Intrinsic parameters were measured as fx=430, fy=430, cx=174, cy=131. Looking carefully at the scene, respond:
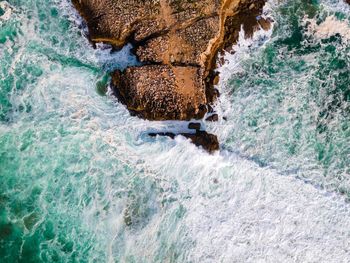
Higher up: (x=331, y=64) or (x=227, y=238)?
(x=331, y=64)

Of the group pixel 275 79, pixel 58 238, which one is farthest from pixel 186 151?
pixel 58 238

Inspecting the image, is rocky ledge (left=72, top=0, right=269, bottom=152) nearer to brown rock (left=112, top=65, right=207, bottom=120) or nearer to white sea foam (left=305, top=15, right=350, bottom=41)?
brown rock (left=112, top=65, right=207, bottom=120)

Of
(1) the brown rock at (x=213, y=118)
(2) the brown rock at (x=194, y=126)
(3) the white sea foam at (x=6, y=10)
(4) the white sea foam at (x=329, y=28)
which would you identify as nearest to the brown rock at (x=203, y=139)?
(2) the brown rock at (x=194, y=126)

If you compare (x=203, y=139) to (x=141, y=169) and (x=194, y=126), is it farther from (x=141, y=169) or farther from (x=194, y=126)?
(x=141, y=169)

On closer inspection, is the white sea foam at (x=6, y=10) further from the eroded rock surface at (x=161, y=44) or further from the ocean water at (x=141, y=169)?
the eroded rock surface at (x=161, y=44)

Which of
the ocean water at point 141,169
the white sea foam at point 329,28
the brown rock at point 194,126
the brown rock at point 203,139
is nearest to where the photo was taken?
the ocean water at point 141,169

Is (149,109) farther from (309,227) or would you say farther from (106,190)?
(309,227)

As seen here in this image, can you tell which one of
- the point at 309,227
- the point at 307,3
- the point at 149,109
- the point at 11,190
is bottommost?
the point at 309,227
